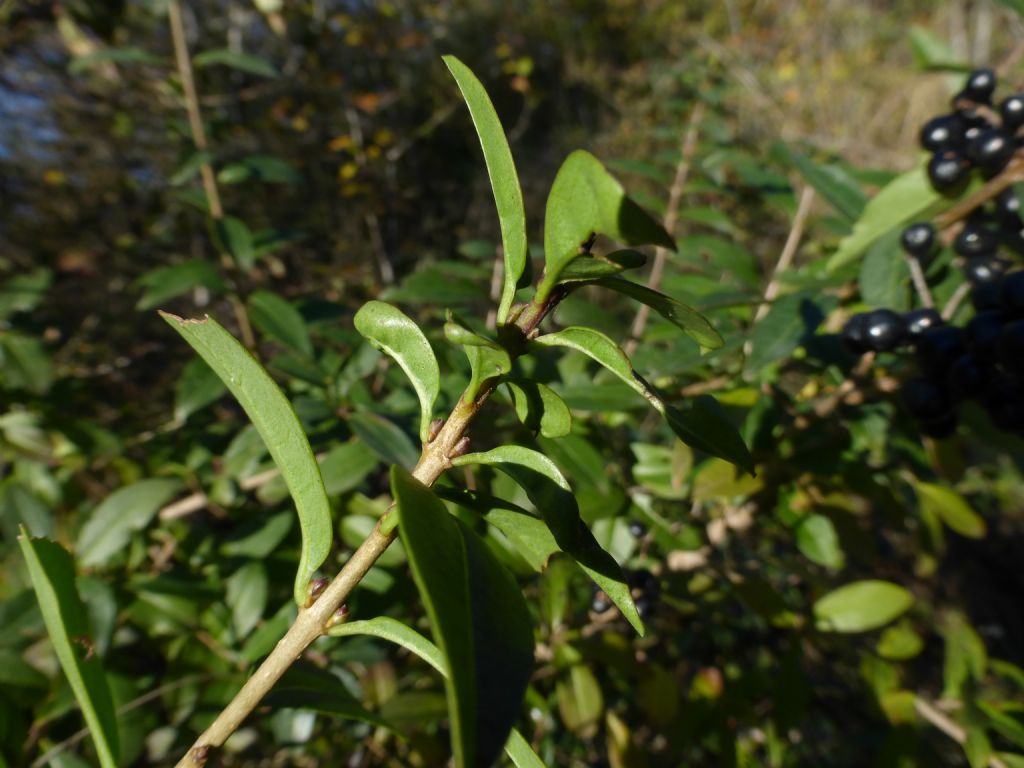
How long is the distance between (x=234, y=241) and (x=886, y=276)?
136 cm

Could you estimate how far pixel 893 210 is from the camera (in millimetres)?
1162

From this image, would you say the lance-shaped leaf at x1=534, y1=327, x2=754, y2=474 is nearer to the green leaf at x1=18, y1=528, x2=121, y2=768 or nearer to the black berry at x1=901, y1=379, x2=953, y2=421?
the green leaf at x1=18, y1=528, x2=121, y2=768

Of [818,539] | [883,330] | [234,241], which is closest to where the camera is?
[883,330]

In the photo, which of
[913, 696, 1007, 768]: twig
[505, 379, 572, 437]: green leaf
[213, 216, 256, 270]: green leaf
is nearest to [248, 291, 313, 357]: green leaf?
[213, 216, 256, 270]: green leaf

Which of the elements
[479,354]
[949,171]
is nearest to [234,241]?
[479,354]

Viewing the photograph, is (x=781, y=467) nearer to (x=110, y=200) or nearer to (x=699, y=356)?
(x=699, y=356)

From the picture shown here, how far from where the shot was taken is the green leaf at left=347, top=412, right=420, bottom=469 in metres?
0.93

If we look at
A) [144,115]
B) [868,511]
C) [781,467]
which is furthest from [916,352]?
[144,115]

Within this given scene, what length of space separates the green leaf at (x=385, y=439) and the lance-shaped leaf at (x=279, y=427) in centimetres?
39

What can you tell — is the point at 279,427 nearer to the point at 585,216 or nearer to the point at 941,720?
the point at 585,216

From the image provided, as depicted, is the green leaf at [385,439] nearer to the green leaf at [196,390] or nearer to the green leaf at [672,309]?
the green leaf at [196,390]

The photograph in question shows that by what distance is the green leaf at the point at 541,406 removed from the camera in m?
0.49

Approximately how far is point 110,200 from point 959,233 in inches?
202

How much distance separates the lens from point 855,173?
139 cm
